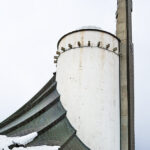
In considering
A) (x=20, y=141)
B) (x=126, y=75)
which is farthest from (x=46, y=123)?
(x=126, y=75)

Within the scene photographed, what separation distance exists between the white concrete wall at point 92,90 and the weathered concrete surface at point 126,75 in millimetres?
304

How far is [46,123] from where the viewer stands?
31.4 feet

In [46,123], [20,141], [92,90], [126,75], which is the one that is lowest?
[20,141]

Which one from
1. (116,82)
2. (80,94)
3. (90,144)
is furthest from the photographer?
(116,82)

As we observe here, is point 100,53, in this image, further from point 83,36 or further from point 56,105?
point 56,105

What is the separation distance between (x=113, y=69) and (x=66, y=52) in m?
2.22

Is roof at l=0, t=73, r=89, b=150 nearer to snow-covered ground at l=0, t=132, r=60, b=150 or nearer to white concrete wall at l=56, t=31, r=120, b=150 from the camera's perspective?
snow-covered ground at l=0, t=132, r=60, b=150

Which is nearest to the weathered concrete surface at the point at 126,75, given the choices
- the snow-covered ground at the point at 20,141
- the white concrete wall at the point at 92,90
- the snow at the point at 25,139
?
the white concrete wall at the point at 92,90

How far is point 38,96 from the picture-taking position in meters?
11.9

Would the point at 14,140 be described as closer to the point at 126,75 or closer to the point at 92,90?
the point at 92,90

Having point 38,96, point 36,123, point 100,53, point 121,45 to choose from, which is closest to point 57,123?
point 36,123

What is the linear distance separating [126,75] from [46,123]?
13.2 ft

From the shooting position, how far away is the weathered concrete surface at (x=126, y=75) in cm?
1010

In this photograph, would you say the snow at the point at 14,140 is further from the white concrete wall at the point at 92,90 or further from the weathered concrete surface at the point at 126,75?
the weathered concrete surface at the point at 126,75
